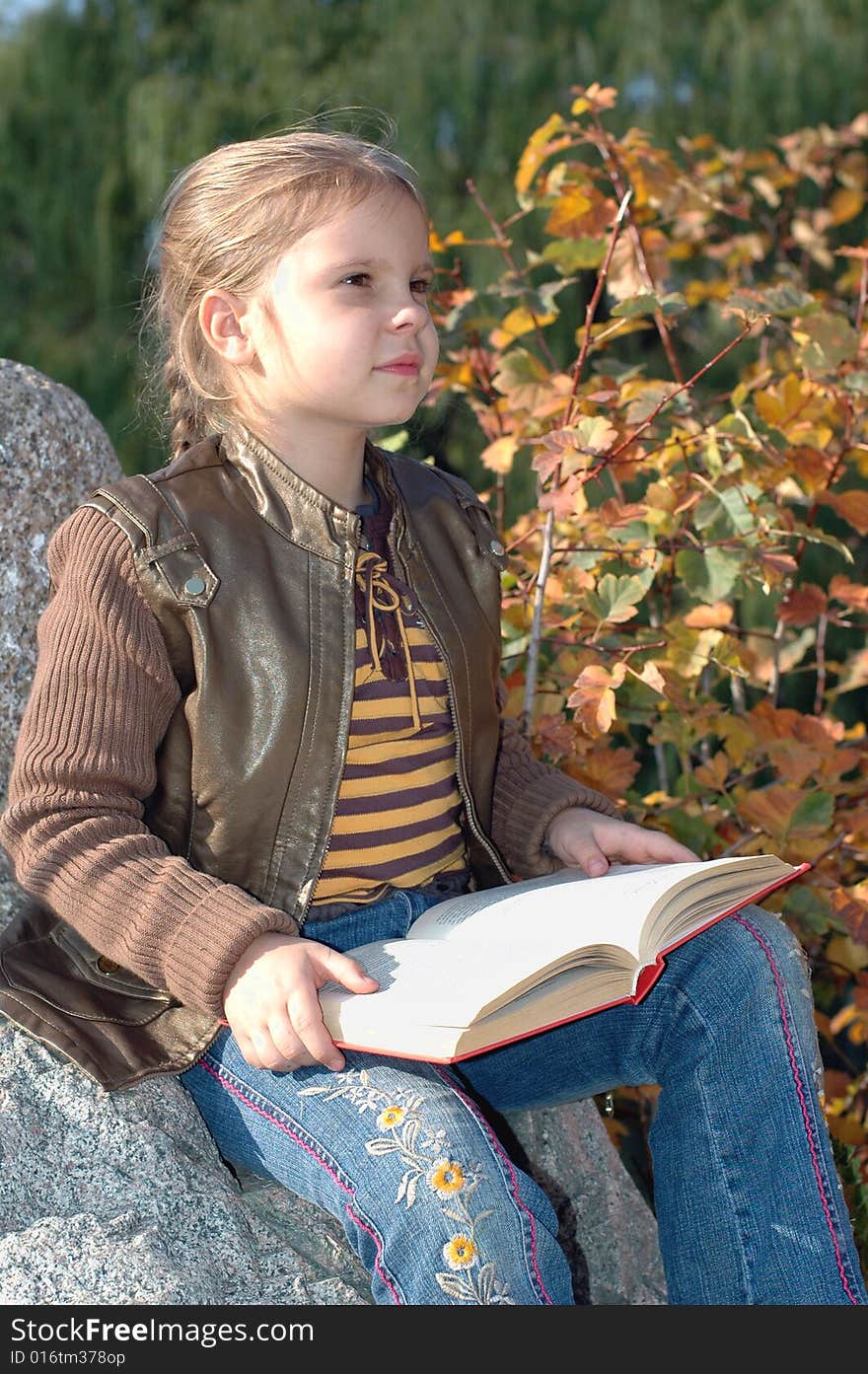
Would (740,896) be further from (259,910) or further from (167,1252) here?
(167,1252)

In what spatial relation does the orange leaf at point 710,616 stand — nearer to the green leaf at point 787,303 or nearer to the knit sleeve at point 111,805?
the green leaf at point 787,303

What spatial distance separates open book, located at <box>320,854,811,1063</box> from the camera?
128 cm

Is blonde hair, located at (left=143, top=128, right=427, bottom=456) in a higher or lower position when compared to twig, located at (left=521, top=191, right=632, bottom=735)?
higher

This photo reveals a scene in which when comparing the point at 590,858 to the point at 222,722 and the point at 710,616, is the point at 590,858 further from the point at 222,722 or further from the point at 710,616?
the point at 710,616

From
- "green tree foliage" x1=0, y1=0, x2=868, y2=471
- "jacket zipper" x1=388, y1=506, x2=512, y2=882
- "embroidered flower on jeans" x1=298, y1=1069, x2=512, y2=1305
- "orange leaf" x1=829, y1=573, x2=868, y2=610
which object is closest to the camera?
"embroidered flower on jeans" x1=298, y1=1069, x2=512, y2=1305

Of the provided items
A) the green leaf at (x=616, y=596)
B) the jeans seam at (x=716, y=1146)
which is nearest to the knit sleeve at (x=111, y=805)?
the jeans seam at (x=716, y=1146)

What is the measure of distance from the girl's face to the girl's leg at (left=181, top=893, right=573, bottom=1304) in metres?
0.75

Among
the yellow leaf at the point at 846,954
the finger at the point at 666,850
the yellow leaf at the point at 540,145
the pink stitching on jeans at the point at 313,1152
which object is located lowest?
the yellow leaf at the point at 846,954

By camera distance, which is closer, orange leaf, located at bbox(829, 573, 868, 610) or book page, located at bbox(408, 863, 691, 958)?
book page, located at bbox(408, 863, 691, 958)

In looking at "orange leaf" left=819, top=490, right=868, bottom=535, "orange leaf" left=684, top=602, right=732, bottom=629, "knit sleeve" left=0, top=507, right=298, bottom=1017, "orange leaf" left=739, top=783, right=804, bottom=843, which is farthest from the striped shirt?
"orange leaf" left=819, top=490, right=868, bottom=535

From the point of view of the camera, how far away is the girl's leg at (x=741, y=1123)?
1419 millimetres

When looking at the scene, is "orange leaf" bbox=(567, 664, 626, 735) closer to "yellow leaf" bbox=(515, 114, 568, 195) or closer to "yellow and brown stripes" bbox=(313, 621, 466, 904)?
"yellow and brown stripes" bbox=(313, 621, 466, 904)

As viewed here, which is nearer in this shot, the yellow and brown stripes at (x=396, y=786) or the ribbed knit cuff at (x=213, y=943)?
the ribbed knit cuff at (x=213, y=943)

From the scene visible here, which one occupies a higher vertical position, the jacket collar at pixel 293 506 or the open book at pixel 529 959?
the jacket collar at pixel 293 506
